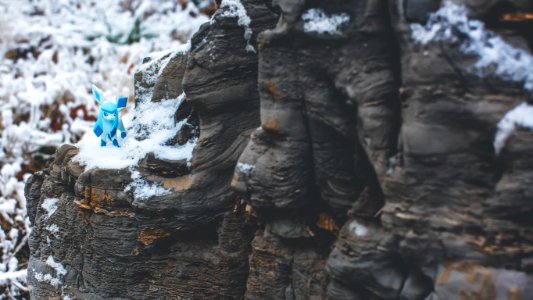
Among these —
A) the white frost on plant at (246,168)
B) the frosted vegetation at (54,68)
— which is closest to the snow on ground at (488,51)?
the white frost on plant at (246,168)

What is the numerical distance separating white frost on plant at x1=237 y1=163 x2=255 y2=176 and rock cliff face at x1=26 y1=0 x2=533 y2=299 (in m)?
0.01

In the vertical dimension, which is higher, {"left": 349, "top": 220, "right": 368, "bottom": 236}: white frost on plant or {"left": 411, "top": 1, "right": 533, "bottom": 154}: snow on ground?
{"left": 411, "top": 1, "right": 533, "bottom": 154}: snow on ground

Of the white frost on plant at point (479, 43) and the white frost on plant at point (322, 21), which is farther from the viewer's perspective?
the white frost on plant at point (322, 21)

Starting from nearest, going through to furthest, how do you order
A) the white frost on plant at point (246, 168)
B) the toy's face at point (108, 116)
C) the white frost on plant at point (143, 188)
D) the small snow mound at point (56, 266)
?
the white frost on plant at point (246, 168) < the white frost on plant at point (143, 188) < the toy's face at point (108, 116) < the small snow mound at point (56, 266)

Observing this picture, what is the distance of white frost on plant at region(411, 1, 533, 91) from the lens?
2.00m

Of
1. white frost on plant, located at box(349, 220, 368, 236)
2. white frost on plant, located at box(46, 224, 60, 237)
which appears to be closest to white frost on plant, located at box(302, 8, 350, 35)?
white frost on plant, located at box(349, 220, 368, 236)

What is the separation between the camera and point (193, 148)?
3289 mm

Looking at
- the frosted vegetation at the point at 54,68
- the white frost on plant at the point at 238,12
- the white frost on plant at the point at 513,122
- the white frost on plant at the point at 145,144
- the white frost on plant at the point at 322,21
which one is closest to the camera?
the white frost on plant at the point at 513,122

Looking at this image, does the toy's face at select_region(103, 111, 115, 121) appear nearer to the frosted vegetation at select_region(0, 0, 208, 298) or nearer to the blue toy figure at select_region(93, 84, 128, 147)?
the blue toy figure at select_region(93, 84, 128, 147)

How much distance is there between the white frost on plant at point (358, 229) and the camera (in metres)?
2.39

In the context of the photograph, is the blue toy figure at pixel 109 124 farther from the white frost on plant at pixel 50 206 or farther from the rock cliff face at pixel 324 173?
the white frost on plant at pixel 50 206

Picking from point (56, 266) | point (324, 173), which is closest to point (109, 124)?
point (56, 266)

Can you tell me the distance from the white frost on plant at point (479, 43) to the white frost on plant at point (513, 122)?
79mm

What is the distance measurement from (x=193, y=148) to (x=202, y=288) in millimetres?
761
